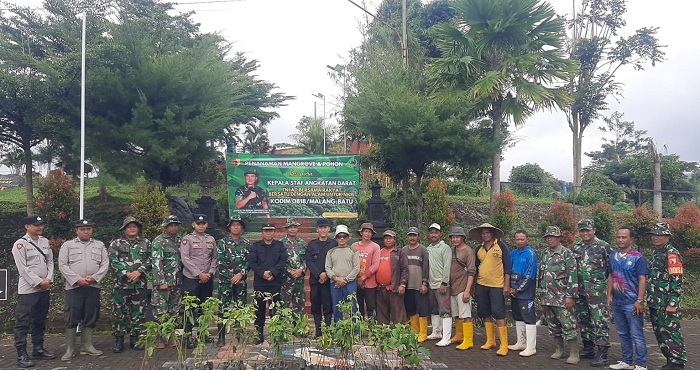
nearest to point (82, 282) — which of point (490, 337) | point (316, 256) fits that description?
point (316, 256)

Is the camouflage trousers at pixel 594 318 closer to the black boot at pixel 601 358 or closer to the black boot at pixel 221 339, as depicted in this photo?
the black boot at pixel 601 358

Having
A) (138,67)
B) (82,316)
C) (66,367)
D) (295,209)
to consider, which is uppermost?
(138,67)

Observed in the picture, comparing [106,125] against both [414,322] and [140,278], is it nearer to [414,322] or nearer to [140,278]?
[140,278]

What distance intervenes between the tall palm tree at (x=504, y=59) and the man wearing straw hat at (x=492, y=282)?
192 inches

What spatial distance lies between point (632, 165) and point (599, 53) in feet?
16.4

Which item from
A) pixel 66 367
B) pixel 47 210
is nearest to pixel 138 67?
pixel 47 210

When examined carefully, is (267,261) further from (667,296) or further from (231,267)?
(667,296)

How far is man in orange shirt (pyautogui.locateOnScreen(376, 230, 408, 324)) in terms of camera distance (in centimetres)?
704

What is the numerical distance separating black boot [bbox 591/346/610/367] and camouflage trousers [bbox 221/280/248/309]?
14.6 ft

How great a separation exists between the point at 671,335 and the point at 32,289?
288 inches

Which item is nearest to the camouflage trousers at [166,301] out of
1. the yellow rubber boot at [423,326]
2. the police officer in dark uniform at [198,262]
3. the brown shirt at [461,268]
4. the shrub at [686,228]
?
the police officer in dark uniform at [198,262]

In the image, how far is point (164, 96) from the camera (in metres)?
11.2

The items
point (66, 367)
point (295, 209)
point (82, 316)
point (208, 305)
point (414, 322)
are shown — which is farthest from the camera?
point (295, 209)

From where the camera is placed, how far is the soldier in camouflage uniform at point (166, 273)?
6.62 m
